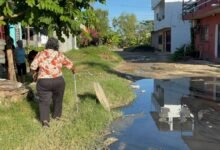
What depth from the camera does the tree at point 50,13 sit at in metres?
8.05

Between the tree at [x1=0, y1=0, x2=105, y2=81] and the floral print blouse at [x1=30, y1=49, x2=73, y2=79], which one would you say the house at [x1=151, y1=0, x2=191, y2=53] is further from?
the floral print blouse at [x1=30, y1=49, x2=73, y2=79]

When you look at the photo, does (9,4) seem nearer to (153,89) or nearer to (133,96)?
(133,96)

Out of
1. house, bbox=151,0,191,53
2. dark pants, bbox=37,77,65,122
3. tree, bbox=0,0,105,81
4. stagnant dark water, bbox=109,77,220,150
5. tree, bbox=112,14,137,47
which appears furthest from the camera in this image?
tree, bbox=112,14,137,47

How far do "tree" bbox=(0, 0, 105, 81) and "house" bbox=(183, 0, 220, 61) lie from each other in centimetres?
1424

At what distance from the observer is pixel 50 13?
879 cm

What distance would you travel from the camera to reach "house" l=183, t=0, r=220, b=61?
80.2ft

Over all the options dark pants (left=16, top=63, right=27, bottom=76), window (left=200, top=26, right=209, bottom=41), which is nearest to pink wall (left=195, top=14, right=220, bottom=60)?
window (left=200, top=26, right=209, bottom=41)

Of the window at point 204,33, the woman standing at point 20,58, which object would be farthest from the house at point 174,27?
the woman standing at point 20,58

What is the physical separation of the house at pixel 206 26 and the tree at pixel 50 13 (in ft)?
46.7

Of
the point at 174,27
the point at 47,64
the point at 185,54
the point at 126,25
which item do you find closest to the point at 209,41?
the point at 185,54

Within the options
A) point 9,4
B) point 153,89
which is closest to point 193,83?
point 153,89

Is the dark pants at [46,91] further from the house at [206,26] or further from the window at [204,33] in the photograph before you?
the window at [204,33]

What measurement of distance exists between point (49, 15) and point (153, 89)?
606 centimetres

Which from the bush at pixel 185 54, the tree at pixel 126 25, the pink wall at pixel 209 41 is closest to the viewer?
the pink wall at pixel 209 41
